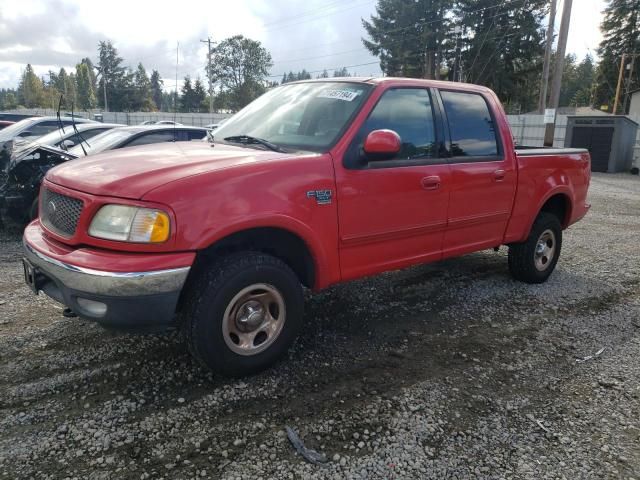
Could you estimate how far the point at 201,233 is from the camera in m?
2.62

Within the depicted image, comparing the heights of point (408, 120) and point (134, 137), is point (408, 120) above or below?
above

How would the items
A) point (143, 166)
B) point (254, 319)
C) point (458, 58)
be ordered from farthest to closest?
1. point (458, 58)
2. point (254, 319)
3. point (143, 166)

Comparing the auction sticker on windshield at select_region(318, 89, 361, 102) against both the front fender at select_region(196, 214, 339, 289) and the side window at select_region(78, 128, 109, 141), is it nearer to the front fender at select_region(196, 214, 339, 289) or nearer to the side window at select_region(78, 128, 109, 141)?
the front fender at select_region(196, 214, 339, 289)

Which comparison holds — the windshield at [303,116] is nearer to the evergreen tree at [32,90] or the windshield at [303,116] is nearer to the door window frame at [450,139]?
the door window frame at [450,139]

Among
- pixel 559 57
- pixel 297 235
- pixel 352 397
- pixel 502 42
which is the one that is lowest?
pixel 352 397

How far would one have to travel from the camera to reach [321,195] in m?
3.10

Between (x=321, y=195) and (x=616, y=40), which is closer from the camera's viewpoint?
(x=321, y=195)

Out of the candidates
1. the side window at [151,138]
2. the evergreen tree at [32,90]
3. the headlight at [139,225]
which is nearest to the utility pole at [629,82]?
the side window at [151,138]

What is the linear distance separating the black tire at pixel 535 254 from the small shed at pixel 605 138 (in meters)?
16.9

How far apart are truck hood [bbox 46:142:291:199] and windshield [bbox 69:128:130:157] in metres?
4.23

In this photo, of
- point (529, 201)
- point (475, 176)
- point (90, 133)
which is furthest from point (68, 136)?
point (529, 201)

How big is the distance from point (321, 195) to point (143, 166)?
43.5 inches

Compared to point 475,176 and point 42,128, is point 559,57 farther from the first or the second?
point 42,128

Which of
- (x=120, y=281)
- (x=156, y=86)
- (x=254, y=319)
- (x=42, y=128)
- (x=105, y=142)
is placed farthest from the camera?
(x=156, y=86)
